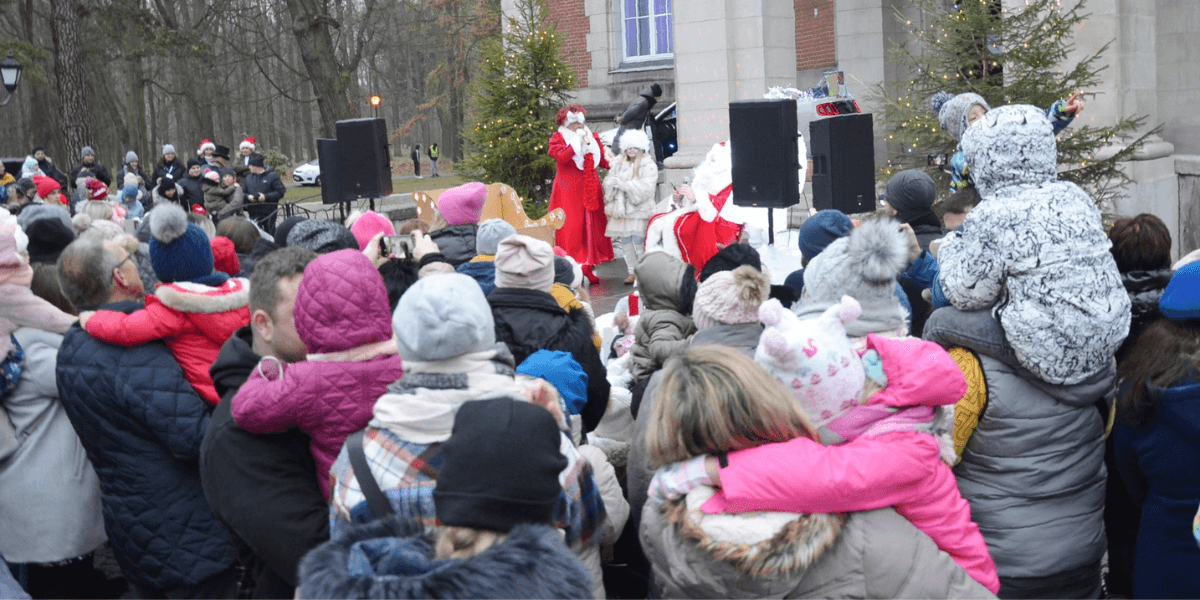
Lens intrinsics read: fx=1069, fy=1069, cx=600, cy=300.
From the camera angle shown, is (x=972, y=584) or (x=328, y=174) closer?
(x=972, y=584)

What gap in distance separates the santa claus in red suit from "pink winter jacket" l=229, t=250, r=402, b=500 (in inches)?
391

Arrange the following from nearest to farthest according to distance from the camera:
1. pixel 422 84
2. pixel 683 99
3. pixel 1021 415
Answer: pixel 1021 415 < pixel 683 99 < pixel 422 84

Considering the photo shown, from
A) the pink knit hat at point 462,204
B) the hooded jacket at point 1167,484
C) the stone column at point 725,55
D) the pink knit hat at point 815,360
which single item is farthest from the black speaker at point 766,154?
the stone column at point 725,55

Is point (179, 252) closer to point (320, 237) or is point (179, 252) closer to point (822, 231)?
point (320, 237)

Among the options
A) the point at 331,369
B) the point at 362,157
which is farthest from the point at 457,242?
the point at 362,157

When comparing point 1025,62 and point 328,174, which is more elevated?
point 1025,62

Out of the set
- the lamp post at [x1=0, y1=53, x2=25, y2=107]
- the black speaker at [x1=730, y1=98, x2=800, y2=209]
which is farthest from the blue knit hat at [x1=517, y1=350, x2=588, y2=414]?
the lamp post at [x1=0, y1=53, x2=25, y2=107]

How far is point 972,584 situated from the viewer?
8.53 ft

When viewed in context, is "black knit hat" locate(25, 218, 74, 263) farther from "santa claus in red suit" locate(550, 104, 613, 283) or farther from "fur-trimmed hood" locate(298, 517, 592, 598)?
"santa claus in red suit" locate(550, 104, 613, 283)

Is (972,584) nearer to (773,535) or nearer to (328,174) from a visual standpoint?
(773,535)

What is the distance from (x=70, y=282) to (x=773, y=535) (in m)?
2.91

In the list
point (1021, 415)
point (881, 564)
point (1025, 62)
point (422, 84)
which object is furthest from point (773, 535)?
point (422, 84)

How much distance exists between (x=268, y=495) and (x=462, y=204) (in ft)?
10.9

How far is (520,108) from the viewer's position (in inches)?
602
